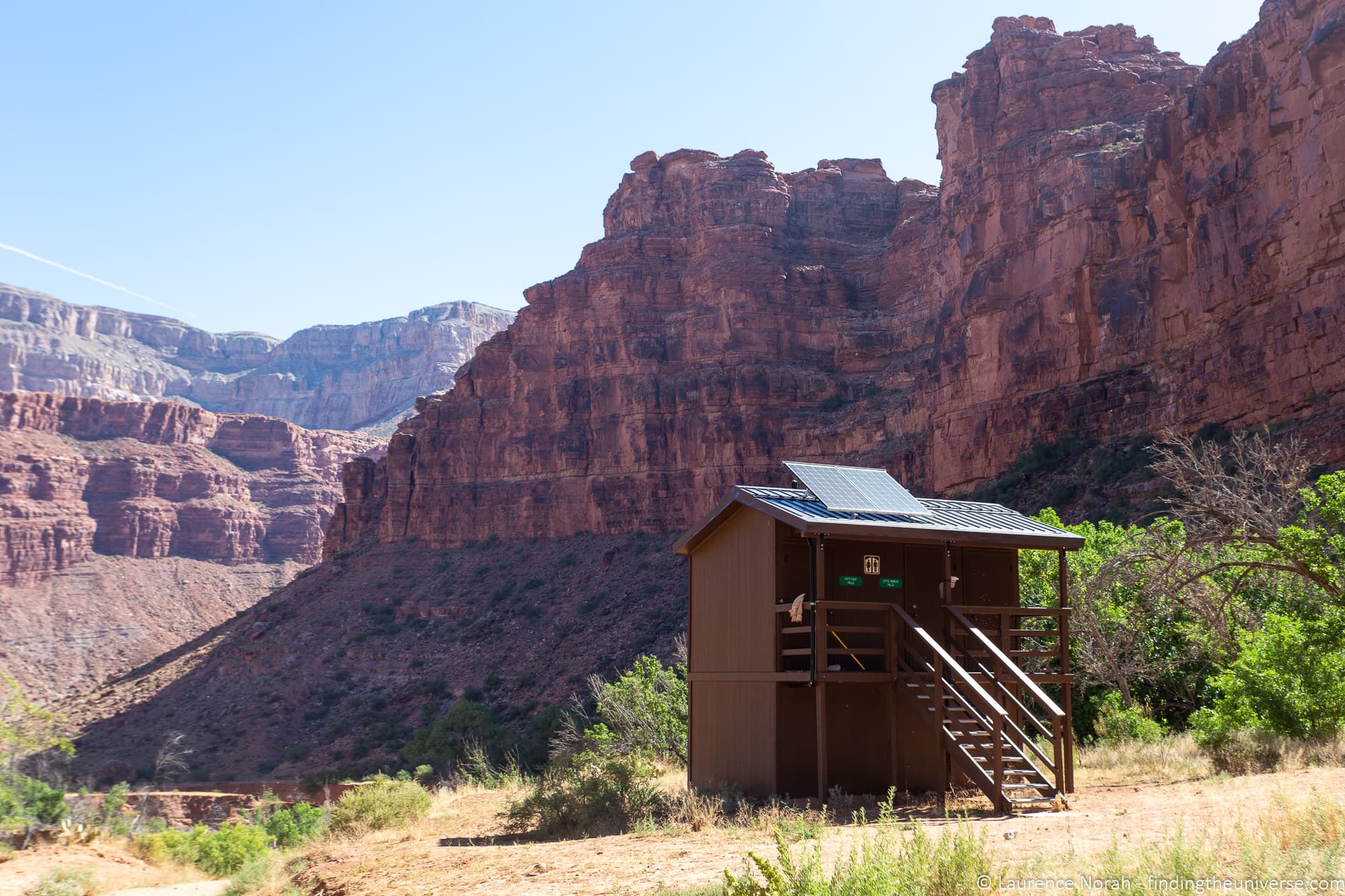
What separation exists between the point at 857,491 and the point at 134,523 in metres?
128

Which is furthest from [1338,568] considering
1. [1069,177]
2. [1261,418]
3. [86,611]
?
[86,611]

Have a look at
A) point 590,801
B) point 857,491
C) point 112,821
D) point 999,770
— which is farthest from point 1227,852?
point 112,821

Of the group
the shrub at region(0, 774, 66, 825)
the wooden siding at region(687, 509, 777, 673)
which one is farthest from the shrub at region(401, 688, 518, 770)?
the wooden siding at region(687, 509, 777, 673)

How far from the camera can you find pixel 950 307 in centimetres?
6750

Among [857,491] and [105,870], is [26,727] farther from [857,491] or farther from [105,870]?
[857,491]

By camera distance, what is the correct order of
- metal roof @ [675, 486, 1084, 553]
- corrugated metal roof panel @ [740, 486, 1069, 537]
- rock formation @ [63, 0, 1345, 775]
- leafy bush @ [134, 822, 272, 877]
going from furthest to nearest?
rock formation @ [63, 0, 1345, 775], leafy bush @ [134, 822, 272, 877], corrugated metal roof panel @ [740, 486, 1069, 537], metal roof @ [675, 486, 1084, 553]

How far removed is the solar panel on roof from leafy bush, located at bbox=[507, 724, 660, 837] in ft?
16.6

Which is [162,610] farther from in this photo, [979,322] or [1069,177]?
[1069,177]

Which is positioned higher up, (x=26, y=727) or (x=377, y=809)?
(x=26, y=727)

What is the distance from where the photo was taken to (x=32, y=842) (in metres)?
17.0

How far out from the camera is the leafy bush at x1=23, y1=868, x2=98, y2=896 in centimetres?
1384

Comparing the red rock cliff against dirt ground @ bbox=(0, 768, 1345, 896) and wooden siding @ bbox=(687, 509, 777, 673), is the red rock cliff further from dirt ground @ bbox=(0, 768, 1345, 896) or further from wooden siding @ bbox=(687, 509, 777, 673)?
wooden siding @ bbox=(687, 509, 777, 673)

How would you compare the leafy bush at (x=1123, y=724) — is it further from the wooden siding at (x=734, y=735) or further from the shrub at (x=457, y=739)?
the shrub at (x=457, y=739)

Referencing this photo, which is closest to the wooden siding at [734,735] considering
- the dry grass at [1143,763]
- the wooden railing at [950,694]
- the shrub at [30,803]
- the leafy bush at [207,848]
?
the wooden railing at [950,694]
